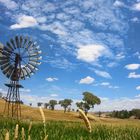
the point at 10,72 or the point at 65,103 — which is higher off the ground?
the point at 65,103

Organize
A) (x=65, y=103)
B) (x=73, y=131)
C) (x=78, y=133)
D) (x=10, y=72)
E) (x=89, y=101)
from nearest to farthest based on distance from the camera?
(x=78, y=133)
(x=73, y=131)
(x=10, y=72)
(x=89, y=101)
(x=65, y=103)

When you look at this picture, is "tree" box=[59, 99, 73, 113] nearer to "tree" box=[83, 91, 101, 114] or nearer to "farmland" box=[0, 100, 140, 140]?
"tree" box=[83, 91, 101, 114]

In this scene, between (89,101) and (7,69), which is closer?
(7,69)

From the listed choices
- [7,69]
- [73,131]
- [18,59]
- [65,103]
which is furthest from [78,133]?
[65,103]

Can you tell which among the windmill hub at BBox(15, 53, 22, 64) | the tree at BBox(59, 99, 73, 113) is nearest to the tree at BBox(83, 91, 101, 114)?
the tree at BBox(59, 99, 73, 113)

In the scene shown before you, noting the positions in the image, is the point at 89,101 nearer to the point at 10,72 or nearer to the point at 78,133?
the point at 10,72

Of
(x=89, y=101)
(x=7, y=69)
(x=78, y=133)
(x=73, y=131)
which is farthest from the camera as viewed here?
(x=89, y=101)

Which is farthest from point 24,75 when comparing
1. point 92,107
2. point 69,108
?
point 69,108

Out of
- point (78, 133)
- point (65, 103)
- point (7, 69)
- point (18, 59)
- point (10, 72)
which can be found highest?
point (65, 103)

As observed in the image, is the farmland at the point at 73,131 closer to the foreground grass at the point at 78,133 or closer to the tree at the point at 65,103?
the foreground grass at the point at 78,133

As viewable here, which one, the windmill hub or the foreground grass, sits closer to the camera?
the foreground grass

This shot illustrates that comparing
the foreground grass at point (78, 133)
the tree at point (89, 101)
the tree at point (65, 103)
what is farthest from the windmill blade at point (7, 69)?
the tree at point (65, 103)

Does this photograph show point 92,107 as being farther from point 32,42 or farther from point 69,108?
point 32,42

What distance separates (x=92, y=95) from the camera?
160375mm
